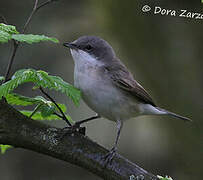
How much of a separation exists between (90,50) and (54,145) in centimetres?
135

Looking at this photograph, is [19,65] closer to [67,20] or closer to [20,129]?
[67,20]

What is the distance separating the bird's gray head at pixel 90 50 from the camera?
10.9 feet

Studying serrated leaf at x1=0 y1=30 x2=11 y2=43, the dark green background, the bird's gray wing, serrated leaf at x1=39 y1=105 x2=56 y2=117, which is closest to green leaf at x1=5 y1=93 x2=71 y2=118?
serrated leaf at x1=39 y1=105 x2=56 y2=117

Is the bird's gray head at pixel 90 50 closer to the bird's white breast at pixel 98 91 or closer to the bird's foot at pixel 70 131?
the bird's white breast at pixel 98 91

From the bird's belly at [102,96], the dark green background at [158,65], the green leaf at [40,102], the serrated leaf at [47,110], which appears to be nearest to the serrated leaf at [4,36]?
the green leaf at [40,102]

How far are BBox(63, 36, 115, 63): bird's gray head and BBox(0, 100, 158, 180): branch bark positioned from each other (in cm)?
110

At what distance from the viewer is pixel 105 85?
10.2 ft

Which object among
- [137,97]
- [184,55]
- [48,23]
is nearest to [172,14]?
[184,55]

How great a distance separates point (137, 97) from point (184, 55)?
231 centimetres

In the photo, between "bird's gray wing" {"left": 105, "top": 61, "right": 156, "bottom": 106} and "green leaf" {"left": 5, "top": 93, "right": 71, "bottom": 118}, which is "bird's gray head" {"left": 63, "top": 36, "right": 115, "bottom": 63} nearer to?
"bird's gray wing" {"left": 105, "top": 61, "right": 156, "bottom": 106}

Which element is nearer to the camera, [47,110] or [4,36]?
[4,36]

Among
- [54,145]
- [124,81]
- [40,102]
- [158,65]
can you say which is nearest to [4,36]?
[40,102]

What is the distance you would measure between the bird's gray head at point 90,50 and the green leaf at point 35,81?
1.05 meters

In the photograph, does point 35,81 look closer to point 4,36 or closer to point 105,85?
point 4,36
